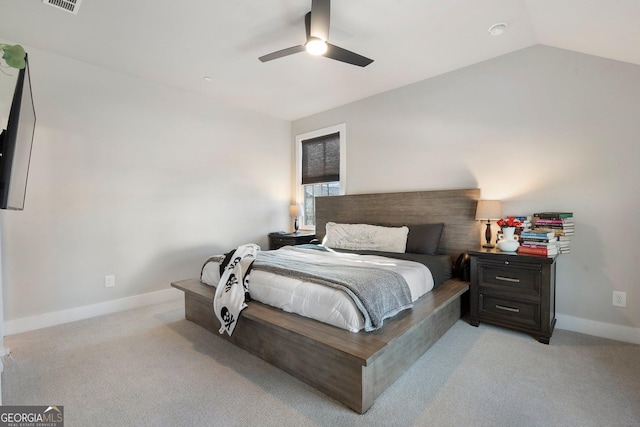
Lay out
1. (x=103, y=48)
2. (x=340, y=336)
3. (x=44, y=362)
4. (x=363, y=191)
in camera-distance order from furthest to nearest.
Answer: (x=363, y=191) < (x=103, y=48) < (x=44, y=362) < (x=340, y=336)

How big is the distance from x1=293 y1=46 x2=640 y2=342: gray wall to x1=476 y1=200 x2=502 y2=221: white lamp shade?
10.0 inches

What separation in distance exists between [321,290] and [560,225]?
227cm

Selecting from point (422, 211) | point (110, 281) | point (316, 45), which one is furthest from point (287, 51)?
point (110, 281)

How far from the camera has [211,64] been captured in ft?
10.5

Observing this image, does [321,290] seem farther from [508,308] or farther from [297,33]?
[297,33]

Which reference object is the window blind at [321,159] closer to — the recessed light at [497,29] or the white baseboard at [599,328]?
the recessed light at [497,29]

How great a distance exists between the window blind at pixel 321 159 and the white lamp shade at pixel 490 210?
7.23ft

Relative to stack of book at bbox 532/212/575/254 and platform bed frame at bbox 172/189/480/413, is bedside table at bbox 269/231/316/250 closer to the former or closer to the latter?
platform bed frame at bbox 172/189/480/413

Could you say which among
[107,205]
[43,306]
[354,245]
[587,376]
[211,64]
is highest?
[211,64]

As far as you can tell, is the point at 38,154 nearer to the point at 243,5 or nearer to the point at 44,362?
the point at 44,362

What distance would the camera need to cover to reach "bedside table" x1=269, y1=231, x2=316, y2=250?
4535mm

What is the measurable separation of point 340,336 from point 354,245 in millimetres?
1935

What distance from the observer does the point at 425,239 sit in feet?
10.8

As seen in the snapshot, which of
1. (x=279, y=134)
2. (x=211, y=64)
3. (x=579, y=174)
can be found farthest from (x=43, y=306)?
(x=579, y=174)
